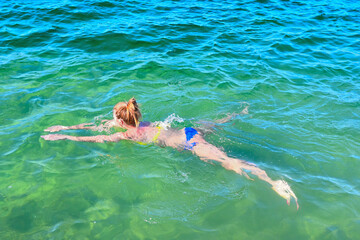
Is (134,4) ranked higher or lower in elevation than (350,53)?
higher

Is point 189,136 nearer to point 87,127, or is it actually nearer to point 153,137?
point 153,137

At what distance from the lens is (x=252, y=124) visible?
6027 mm

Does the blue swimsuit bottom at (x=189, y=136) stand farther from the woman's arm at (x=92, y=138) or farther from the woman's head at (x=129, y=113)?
the woman's arm at (x=92, y=138)

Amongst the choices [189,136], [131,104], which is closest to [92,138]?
[131,104]

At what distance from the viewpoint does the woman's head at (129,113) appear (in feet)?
16.3

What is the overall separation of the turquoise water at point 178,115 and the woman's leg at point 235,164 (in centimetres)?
13

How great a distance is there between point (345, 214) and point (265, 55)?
21.9 feet

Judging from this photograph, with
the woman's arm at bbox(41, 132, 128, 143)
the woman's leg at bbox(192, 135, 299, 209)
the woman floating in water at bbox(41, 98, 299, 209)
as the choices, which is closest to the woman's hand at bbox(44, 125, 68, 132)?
the woman floating in water at bbox(41, 98, 299, 209)

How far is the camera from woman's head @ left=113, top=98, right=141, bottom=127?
4.96 meters

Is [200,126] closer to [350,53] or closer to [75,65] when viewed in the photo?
[75,65]

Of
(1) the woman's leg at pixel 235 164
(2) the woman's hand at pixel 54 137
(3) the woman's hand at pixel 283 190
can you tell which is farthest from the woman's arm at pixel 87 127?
(3) the woman's hand at pixel 283 190

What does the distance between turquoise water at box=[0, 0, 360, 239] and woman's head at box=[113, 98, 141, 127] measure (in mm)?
510

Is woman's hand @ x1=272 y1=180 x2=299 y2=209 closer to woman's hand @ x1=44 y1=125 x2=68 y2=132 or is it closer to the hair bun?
the hair bun

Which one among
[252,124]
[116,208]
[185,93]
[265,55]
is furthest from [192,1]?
[116,208]
